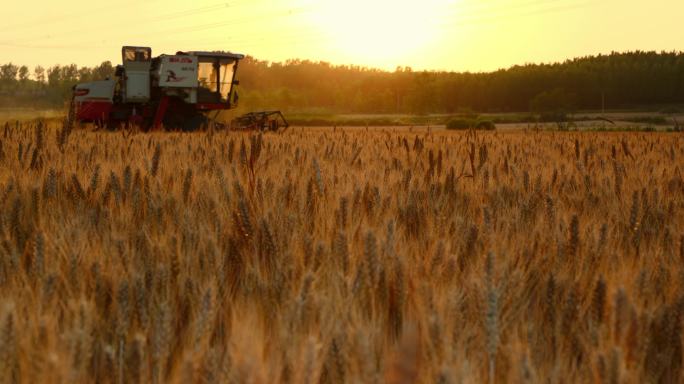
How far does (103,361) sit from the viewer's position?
2.98ft

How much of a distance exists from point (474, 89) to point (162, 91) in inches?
3376

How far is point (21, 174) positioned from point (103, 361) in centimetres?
210

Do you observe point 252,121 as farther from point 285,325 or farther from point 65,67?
point 65,67

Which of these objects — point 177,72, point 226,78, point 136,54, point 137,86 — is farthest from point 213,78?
point 136,54

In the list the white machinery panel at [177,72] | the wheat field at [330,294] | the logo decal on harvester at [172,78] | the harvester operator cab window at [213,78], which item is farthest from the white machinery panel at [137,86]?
the wheat field at [330,294]

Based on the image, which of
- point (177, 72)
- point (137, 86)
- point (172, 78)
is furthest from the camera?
point (137, 86)

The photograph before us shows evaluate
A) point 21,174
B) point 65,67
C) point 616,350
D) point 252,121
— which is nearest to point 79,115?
point 252,121

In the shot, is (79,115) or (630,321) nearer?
(630,321)

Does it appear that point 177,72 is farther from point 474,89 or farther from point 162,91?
point 474,89

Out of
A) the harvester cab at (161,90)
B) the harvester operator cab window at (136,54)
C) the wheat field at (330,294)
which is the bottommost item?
the wheat field at (330,294)

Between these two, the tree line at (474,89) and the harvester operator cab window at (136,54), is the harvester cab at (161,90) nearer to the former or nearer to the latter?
the harvester operator cab window at (136,54)

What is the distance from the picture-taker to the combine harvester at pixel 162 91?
19.8 meters

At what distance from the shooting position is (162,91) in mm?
20312

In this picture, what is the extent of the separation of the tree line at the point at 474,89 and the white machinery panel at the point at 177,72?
2431 inches
